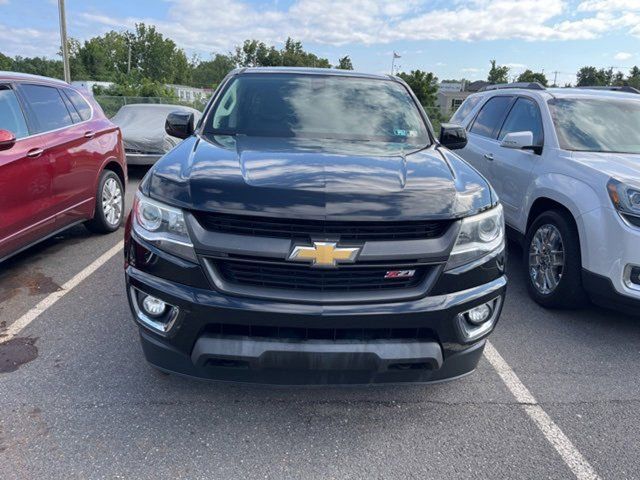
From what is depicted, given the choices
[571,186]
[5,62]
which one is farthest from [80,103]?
[5,62]

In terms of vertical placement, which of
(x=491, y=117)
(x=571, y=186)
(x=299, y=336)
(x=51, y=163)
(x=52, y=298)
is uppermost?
(x=491, y=117)

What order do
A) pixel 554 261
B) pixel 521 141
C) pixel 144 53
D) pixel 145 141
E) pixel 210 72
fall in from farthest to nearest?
pixel 210 72 < pixel 144 53 < pixel 145 141 < pixel 521 141 < pixel 554 261

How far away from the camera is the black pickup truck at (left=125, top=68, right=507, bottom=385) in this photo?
7.63 feet

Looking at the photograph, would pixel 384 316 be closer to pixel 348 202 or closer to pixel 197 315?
pixel 348 202

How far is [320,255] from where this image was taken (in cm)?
231

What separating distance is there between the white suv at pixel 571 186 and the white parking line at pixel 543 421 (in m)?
1.03

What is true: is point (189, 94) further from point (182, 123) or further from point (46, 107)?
point (182, 123)

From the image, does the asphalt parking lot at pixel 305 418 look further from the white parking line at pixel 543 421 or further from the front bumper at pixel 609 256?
the front bumper at pixel 609 256

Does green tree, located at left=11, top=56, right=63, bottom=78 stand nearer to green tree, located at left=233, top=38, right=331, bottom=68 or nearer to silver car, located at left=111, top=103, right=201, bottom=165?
green tree, located at left=233, top=38, right=331, bottom=68

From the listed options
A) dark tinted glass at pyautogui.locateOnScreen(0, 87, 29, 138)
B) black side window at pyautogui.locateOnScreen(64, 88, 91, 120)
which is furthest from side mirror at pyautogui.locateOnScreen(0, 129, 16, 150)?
black side window at pyautogui.locateOnScreen(64, 88, 91, 120)

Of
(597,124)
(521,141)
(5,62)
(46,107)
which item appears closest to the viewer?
(521,141)

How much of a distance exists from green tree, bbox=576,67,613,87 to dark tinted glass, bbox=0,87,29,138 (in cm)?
7938

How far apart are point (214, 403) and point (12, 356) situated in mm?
1451

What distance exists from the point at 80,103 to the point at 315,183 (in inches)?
171
